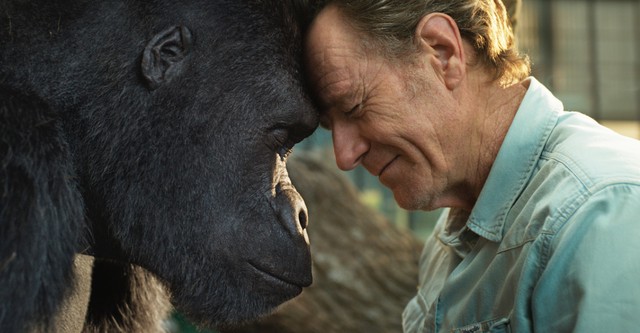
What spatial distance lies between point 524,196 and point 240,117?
770 mm

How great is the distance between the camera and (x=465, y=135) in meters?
2.25

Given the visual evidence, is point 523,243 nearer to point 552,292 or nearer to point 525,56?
point 552,292

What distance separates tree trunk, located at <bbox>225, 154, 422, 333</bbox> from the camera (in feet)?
14.1

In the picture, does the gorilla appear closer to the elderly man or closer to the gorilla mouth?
the gorilla mouth

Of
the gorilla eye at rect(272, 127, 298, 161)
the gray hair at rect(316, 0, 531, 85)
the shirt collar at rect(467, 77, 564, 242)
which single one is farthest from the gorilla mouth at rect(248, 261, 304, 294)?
the gray hair at rect(316, 0, 531, 85)

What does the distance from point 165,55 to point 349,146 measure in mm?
557

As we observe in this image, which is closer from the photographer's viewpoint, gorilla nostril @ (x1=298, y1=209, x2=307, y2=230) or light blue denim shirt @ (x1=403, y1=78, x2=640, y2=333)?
light blue denim shirt @ (x1=403, y1=78, x2=640, y2=333)

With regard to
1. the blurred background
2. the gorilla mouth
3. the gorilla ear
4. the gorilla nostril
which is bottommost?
the blurred background

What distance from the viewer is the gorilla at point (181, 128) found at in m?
2.17

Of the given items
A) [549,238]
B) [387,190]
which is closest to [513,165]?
[549,238]

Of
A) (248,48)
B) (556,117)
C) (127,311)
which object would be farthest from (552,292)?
(127,311)

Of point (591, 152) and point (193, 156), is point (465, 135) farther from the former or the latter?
point (193, 156)

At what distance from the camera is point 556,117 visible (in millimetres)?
2189

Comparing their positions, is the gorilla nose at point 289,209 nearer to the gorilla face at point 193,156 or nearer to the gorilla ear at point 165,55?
the gorilla face at point 193,156
